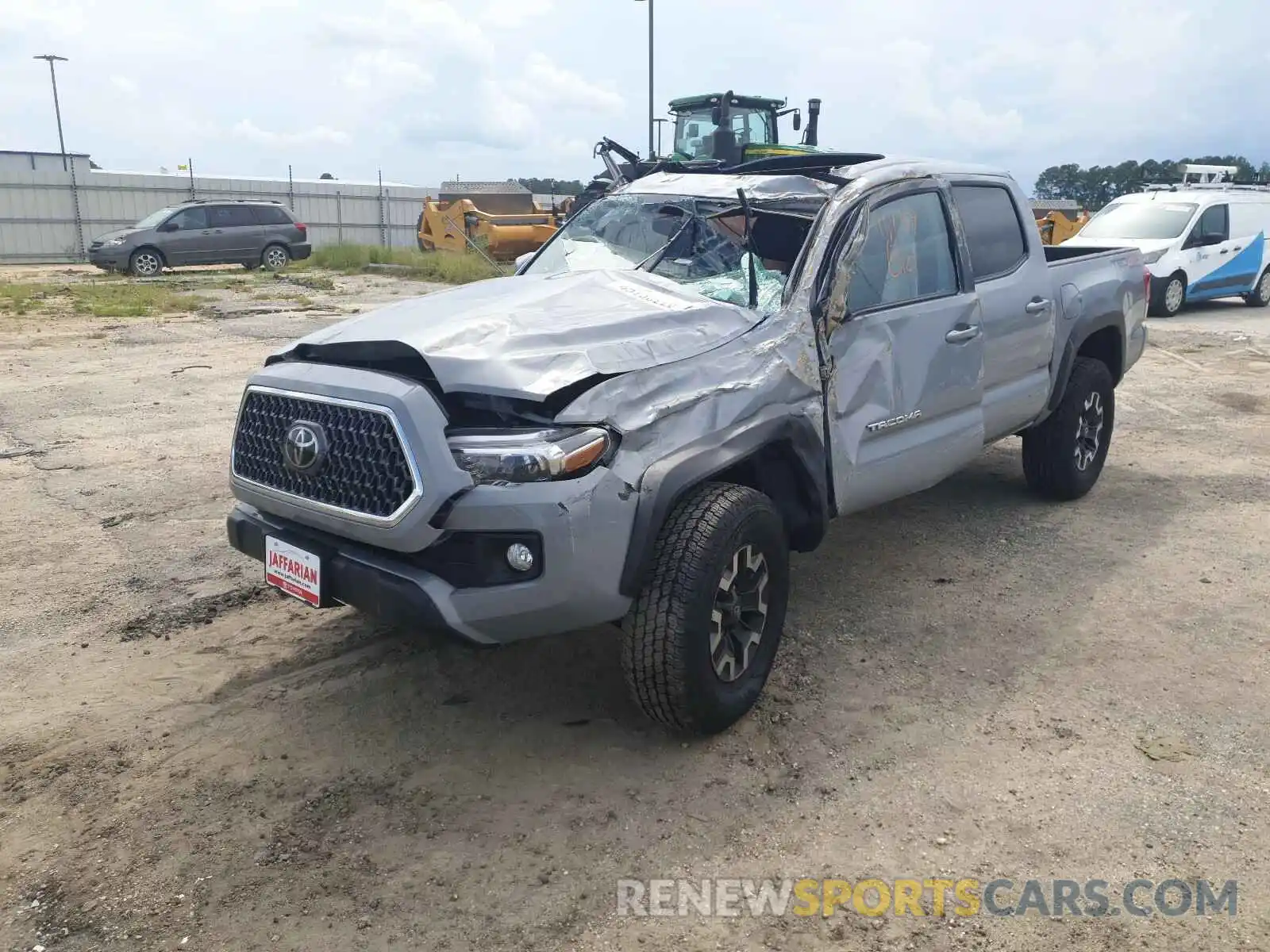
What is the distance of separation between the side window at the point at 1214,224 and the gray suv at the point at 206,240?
18.5 meters

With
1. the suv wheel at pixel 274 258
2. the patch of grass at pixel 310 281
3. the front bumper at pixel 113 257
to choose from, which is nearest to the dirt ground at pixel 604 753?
the patch of grass at pixel 310 281

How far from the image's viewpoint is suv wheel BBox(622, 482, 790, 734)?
10.2 ft

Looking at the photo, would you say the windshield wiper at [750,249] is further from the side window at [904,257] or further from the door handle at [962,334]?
the door handle at [962,334]

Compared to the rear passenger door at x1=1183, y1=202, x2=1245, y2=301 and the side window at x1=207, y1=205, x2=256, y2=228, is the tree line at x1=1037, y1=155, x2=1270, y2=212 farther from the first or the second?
the side window at x1=207, y1=205, x2=256, y2=228

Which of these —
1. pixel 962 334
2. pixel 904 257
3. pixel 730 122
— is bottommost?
pixel 962 334

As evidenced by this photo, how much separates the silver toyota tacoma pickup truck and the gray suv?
66.4ft

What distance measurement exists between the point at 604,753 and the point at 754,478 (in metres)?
1.11

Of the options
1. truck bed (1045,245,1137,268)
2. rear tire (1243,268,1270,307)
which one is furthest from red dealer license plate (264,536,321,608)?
rear tire (1243,268,1270,307)

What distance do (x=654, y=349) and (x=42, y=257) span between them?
3179 cm

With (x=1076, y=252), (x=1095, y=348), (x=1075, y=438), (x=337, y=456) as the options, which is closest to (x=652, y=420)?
(x=337, y=456)

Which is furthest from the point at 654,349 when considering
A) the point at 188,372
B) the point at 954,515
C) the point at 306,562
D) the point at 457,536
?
the point at 188,372

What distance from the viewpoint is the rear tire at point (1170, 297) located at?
1490cm

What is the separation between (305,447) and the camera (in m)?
3.19

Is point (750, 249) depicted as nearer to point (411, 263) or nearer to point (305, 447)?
point (305, 447)
